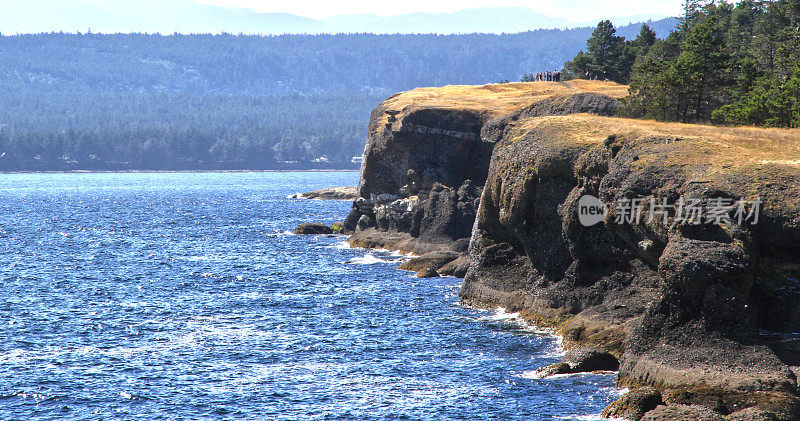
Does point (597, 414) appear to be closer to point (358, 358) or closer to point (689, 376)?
point (689, 376)

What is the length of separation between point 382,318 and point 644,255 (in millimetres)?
17103

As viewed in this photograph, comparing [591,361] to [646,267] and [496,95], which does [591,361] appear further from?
[496,95]

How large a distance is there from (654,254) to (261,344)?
21061mm

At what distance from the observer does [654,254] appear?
1578 inches

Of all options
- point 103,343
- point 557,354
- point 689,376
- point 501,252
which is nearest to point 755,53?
point 501,252

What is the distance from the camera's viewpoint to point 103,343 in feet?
148

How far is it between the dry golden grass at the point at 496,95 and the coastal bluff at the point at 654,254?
56.3 feet

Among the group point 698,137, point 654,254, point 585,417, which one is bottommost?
point 585,417

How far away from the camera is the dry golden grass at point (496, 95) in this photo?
87.6 meters

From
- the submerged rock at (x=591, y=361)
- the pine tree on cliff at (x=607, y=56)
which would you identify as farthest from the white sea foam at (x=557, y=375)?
the pine tree on cliff at (x=607, y=56)

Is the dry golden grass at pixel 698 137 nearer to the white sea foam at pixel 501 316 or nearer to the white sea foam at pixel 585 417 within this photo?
the white sea foam at pixel 501 316

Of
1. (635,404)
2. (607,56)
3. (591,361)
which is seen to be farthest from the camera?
(607,56)

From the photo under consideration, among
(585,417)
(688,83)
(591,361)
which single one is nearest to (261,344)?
(591,361)

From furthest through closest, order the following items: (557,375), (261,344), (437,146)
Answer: (437,146), (261,344), (557,375)
